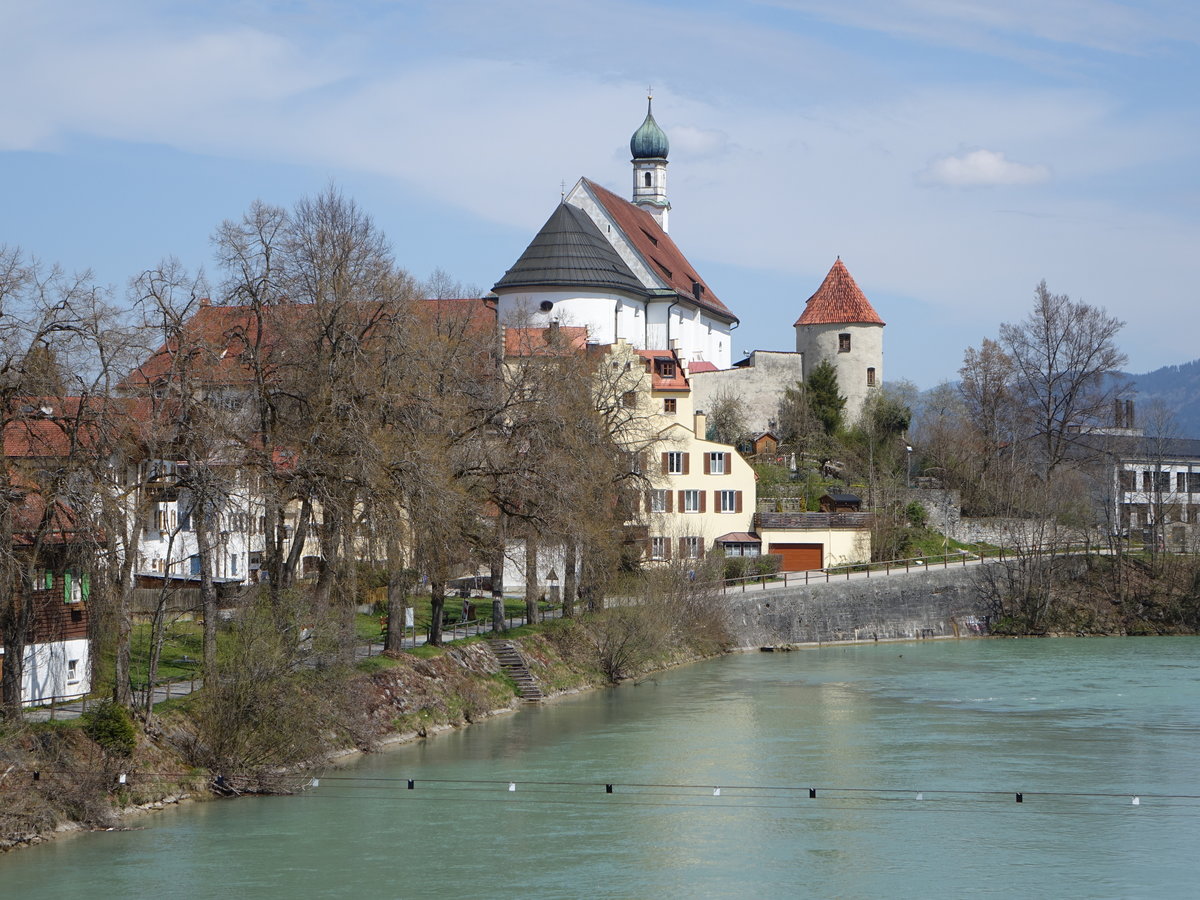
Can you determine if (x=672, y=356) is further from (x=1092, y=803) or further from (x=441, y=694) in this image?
(x=1092, y=803)

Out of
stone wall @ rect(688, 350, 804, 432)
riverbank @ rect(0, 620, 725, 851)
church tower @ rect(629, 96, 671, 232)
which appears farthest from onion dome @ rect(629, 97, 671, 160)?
riverbank @ rect(0, 620, 725, 851)

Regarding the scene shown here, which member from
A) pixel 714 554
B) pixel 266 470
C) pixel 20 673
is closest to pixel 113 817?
pixel 20 673

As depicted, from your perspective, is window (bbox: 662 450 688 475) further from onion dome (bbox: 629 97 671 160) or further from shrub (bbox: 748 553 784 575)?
onion dome (bbox: 629 97 671 160)

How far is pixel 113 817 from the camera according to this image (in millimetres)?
29016

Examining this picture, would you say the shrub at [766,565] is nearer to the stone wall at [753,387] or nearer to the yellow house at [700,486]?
the yellow house at [700,486]

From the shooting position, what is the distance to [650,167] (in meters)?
102

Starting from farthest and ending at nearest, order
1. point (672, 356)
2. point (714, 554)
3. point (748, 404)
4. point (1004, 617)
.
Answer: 1. point (748, 404)
2. point (672, 356)
3. point (1004, 617)
4. point (714, 554)

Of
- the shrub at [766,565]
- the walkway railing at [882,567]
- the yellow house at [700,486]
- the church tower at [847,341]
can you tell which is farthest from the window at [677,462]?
the church tower at [847,341]

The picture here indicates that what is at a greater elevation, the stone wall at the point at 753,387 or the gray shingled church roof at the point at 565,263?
the gray shingled church roof at the point at 565,263

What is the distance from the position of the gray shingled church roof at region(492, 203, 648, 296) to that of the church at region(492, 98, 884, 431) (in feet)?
0.15

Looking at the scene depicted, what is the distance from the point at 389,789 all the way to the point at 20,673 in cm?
730

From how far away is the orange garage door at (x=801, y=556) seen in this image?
67250 mm

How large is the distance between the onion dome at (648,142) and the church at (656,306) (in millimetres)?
8143

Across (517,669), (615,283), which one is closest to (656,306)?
(615,283)
